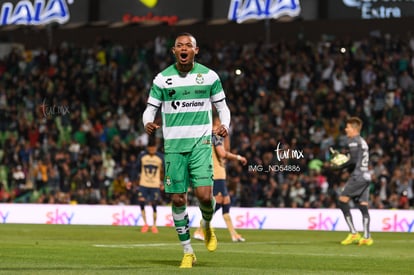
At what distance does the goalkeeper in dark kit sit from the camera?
2148cm

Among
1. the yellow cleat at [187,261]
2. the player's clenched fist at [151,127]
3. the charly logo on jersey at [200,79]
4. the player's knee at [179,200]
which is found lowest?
the yellow cleat at [187,261]

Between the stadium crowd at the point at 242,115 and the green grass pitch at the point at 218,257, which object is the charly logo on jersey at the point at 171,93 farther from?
the stadium crowd at the point at 242,115

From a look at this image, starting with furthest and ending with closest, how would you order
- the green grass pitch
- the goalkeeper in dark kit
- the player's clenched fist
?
the goalkeeper in dark kit < the player's clenched fist < the green grass pitch

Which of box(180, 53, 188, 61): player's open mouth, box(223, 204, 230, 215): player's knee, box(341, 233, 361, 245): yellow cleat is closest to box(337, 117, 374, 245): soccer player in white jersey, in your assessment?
box(341, 233, 361, 245): yellow cleat

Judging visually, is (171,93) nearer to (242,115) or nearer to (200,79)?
(200,79)

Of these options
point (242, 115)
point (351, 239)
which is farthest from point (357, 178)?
point (242, 115)

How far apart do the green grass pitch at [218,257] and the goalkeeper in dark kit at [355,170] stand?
0.41 metres

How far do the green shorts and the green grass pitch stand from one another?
3.38 feet

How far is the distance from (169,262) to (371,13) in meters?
22.8

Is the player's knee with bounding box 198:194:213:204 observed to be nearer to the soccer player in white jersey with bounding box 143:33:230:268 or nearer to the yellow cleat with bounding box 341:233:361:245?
the soccer player in white jersey with bounding box 143:33:230:268

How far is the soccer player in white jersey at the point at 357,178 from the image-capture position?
846 inches

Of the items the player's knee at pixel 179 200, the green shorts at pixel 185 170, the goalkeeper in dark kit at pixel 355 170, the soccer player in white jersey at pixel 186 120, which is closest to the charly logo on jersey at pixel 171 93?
the soccer player in white jersey at pixel 186 120

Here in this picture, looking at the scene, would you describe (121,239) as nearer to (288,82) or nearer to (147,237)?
(147,237)

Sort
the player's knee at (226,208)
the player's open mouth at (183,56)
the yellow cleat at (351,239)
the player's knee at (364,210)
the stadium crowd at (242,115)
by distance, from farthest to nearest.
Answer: the stadium crowd at (242,115) → the player's knee at (226,208) → the player's knee at (364,210) → the yellow cleat at (351,239) → the player's open mouth at (183,56)
